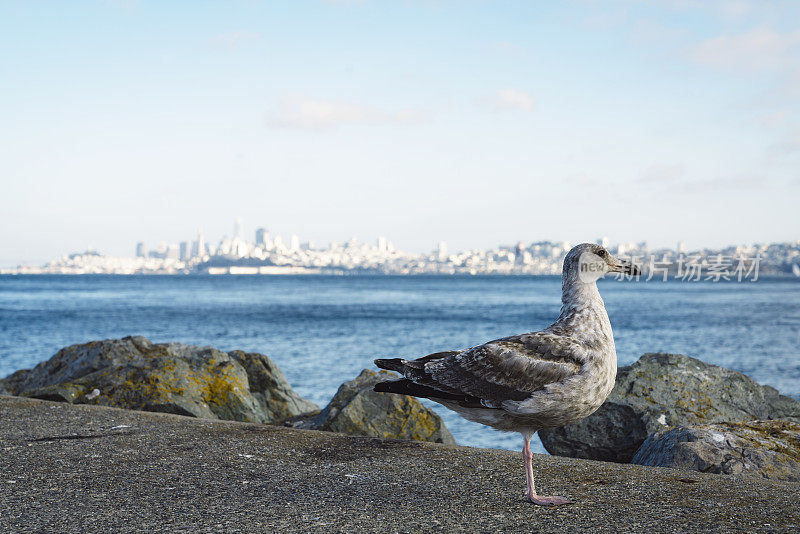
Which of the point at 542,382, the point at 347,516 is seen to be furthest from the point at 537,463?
the point at 347,516

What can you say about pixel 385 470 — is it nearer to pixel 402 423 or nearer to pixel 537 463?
pixel 537 463

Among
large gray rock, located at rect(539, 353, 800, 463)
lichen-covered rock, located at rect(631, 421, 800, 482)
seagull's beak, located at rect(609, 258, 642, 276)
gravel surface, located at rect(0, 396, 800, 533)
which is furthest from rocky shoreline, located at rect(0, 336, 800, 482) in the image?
seagull's beak, located at rect(609, 258, 642, 276)

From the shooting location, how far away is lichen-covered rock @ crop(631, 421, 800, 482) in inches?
217

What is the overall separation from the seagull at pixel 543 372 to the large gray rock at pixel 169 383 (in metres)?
4.30

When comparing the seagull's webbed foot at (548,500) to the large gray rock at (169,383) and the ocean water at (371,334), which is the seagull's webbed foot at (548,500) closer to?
the large gray rock at (169,383)

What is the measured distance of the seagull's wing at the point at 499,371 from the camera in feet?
14.9

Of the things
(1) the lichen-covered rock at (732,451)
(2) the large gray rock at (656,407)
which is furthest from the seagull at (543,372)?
(2) the large gray rock at (656,407)

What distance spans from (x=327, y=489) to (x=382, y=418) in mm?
3239

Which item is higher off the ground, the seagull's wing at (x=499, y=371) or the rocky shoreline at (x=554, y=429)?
the seagull's wing at (x=499, y=371)

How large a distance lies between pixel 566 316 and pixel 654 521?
1.44 metres

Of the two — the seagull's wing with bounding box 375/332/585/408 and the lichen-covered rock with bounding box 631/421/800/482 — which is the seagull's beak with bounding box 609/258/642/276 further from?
the lichen-covered rock with bounding box 631/421/800/482

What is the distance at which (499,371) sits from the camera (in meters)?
4.64

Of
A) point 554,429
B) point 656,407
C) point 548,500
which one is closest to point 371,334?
point 554,429

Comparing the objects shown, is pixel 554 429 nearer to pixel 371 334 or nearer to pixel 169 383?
pixel 169 383
